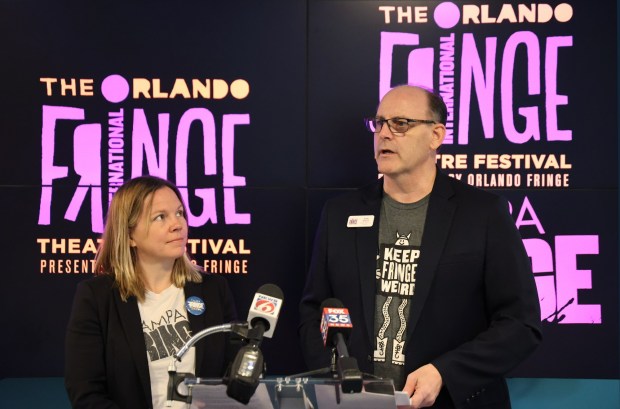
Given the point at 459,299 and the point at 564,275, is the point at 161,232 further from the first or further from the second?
the point at 564,275

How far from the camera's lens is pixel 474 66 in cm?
351

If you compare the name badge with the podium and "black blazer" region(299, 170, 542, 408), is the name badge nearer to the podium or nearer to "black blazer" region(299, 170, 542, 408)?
"black blazer" region(299, 170, 542, 408)

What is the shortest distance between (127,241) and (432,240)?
1.16 meters

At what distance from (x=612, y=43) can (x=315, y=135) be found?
1.49 metres

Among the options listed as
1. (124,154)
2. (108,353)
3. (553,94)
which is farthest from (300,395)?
(553,94)

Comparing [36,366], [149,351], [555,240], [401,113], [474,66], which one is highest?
[474,66]

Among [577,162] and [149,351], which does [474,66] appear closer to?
[577,162]

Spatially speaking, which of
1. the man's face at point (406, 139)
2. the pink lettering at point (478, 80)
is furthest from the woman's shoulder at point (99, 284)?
the pink lettering at point (478, 80)

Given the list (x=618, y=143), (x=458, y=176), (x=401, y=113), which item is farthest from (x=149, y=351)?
(x=618, y=143)

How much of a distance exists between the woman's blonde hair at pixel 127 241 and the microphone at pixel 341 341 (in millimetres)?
1092

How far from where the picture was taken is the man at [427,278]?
2600 mm

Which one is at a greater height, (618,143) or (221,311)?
(618,143)

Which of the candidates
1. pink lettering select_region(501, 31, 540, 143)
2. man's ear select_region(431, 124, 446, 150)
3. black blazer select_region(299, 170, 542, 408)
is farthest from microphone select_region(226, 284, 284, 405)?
pink lettering select_region(501, 31, 540, 143)

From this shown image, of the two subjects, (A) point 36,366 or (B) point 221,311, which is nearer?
(B) point 221,311
